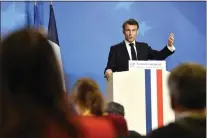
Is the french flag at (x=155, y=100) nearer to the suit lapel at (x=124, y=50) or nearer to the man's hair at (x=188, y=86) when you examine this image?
the suit lapel at (x=124, y=50)

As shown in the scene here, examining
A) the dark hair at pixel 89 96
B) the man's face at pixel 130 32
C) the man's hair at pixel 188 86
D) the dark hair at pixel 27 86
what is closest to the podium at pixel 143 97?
the man's face at pixel 130 32

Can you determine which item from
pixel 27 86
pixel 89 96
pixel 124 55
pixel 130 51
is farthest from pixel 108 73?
pixel 27 86

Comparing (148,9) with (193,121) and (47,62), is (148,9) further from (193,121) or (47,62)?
(47,62)

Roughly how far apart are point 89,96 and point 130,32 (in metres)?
3.43

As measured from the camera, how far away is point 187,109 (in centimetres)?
132

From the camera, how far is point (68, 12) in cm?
547

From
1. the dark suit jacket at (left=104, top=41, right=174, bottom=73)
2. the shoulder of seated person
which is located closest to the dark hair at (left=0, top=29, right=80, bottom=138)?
the shoulder of seated person

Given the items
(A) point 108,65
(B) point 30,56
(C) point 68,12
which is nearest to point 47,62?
(B) point 30,56

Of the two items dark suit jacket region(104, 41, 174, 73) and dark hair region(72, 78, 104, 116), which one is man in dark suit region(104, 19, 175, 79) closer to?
dark suit jacket region(104, 41, 174, 73)

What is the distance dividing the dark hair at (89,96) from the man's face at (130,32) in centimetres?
326

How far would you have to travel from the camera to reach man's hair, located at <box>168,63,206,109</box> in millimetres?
1312

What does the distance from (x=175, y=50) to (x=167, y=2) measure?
674mm

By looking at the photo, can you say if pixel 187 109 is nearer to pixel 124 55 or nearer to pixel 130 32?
pixel 124 55

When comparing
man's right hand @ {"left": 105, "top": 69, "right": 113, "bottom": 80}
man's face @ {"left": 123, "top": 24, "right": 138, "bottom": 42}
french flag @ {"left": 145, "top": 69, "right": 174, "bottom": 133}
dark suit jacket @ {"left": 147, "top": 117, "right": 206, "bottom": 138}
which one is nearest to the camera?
dark suit jacket @ {"left": 147, "top": 117, "right": 206, "bottom": 138}
